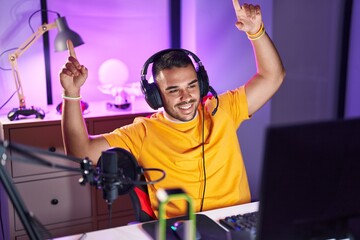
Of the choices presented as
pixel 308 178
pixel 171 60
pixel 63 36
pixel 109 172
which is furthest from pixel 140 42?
pixel 308 178

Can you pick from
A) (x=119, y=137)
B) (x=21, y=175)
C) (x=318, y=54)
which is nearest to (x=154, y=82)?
(x=119, y=137)

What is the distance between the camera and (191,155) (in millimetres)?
1686

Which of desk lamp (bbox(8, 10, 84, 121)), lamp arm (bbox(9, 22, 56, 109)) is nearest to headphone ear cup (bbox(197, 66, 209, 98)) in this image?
desk lamp (bbox(8, 10, 84, 121))

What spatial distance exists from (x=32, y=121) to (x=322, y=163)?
6.03 feet

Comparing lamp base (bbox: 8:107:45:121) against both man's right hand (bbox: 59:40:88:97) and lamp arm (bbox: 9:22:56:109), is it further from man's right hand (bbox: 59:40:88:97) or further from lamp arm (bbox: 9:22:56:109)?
man's right hand (bbox: 59:40:88:97)

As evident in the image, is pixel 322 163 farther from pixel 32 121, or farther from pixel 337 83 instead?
pixel 337 83

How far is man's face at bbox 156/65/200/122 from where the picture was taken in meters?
1.71

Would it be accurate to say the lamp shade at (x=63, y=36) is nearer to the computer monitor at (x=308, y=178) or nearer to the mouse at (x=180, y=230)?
the mouse at (x=180, y=230)

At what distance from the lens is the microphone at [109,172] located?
97 cm

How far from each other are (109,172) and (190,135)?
30.7 inches

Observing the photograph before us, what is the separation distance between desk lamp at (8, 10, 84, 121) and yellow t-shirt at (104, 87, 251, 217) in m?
0.89

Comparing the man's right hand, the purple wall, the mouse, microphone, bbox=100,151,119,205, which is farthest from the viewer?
the purple wall

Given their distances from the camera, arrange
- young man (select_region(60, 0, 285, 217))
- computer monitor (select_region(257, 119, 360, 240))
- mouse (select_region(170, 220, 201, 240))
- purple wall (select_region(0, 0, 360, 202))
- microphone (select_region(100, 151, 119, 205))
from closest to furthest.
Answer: computer monitor (select_region(257, 119, 360, 240)), microphone (select_region(100, 151, 119, 205)), mouse (select_region(170, 220, 201, 240)), young man (select_region(60, 0, 285, 217)), purple wall (select_region(0, 0, 360, 202))

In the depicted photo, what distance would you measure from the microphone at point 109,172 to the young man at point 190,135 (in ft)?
2.04
